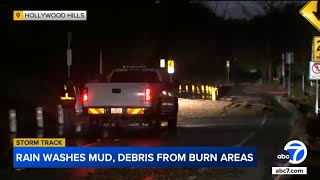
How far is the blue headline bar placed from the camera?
749 centimetres

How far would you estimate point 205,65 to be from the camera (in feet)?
256

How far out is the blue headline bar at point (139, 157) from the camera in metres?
7.49

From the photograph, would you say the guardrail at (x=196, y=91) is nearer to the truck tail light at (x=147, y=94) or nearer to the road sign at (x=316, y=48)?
the road sign at (x=316, y=48)

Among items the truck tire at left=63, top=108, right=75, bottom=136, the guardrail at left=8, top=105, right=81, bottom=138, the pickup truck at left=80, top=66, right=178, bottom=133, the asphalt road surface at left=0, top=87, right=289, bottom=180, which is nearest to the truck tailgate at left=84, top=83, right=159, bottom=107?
the pickup truck at left=80, top=66, right=178, bottom=133

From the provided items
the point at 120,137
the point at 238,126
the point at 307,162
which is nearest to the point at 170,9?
the point at 238,126

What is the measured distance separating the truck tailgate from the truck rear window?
2.03m

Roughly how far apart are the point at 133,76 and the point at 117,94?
269cm

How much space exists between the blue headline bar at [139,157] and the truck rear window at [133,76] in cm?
976

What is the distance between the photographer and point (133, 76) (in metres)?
18.0

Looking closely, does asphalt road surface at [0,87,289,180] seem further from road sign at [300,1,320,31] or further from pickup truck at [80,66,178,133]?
road sign at [300,1,320,31]

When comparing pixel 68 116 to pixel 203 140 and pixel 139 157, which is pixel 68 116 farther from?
pixel 139 157

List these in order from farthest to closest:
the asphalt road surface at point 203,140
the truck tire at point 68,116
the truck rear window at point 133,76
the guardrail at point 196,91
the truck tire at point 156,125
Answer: the guardrail at point 196,91
the truck tire at point 68,116
the truck rear window at point 133,76
the truck tire at point 156,125
the asphalt road surface at point 203,140

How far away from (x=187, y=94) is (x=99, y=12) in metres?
11.0

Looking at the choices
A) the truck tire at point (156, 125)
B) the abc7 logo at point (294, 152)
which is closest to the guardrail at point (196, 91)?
the truck tire at point (156, 125)
